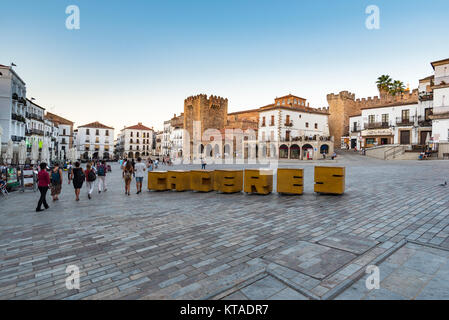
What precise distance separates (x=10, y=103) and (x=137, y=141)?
5832 cm

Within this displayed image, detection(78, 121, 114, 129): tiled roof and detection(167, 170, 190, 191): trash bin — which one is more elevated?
detection(78, 121, 114, 129): tiled roof

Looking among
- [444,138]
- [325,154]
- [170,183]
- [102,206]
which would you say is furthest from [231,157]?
[102,206]

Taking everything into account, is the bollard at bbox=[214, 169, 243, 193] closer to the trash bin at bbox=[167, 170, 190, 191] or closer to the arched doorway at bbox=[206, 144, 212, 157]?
the trash bin at bbox=[167, 170, 190, 191]

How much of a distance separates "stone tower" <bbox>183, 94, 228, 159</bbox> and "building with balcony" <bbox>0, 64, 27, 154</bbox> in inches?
1357

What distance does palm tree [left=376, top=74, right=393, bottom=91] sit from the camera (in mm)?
51906

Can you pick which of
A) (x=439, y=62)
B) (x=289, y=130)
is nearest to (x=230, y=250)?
(x=289, y=130)

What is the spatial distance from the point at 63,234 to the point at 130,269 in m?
2.58

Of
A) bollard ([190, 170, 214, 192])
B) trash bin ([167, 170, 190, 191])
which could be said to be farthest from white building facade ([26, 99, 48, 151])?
bollard ([190, 170, 214, 192])

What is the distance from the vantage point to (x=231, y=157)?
52219mm

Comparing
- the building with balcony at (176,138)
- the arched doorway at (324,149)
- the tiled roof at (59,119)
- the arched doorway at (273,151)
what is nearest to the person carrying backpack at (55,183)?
the arched doorway at (324,149)

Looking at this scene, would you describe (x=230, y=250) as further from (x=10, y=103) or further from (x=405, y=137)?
(x=405, y=137)
